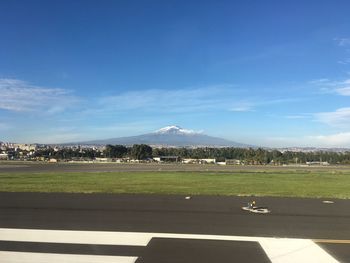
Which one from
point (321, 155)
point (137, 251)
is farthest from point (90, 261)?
point (321, 155)

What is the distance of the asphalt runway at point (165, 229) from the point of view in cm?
855

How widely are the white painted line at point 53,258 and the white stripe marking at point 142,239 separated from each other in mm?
1117

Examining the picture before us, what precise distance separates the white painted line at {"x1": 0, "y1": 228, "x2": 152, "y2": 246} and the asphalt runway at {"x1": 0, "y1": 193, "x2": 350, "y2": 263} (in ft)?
0.07

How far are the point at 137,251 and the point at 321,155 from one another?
153m

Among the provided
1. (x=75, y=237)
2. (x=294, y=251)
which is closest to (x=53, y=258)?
(x=75, y=237)

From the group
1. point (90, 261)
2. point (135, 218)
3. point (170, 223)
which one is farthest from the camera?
point (135, 218)

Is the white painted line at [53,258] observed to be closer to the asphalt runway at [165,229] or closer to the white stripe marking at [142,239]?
the asphalt runway at [165,229]

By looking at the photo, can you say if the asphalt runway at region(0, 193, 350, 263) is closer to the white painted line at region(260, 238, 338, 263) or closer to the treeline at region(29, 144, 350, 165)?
the white painted line at region(260, 238, 338, 263)

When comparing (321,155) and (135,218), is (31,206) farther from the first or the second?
(321,155)

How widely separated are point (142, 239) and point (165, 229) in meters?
1.23

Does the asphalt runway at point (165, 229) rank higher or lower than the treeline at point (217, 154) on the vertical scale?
lower

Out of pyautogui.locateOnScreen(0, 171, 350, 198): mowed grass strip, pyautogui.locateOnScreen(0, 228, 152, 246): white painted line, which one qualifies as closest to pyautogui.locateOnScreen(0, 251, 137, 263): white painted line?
pyautogui.locateOnScreen(0, 228, 152, 246): white painted line

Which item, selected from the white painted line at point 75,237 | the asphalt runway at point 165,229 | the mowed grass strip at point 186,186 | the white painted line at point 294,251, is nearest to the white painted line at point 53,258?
the asphalt runway at point 165,229

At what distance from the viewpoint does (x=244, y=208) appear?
1473 cm
